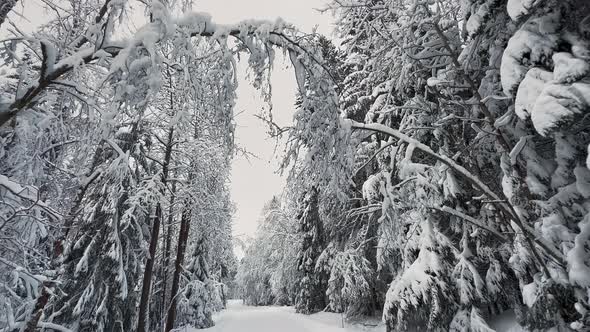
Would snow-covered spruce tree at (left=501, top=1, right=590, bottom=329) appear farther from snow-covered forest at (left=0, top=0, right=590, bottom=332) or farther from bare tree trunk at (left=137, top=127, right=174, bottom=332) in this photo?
bare tree trunk at (left=137, top=127, right=174, bottom=332)

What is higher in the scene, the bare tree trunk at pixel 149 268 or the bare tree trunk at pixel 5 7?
the bare tree trunk at pixel 5 7

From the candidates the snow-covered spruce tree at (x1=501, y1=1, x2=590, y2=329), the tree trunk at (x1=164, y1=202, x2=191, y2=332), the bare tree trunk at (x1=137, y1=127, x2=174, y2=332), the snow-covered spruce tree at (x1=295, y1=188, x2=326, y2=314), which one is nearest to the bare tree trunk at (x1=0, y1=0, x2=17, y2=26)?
the snow-covered spruce tree at (x1=501, y1=1, x2=590, y2=329)

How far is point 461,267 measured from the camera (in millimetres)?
6523

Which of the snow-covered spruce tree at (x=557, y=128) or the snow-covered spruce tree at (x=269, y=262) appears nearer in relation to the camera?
the snow-covered spruce tree at (x=557, y=128)

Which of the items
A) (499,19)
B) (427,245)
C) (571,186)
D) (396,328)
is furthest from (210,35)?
(396,328)

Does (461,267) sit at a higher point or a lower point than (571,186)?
lower

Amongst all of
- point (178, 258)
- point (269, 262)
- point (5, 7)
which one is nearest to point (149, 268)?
point (178, 258)

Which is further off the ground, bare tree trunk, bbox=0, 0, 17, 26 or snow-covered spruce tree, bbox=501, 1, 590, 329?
bare tree trunk, bbox=0, 0, 17, 26

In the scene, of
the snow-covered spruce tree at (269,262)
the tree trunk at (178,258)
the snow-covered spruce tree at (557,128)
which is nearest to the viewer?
the snow-covered spruce tree at (557,128)

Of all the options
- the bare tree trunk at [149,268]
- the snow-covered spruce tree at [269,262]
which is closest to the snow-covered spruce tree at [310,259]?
the snow-covered spruce tree at [269,262]

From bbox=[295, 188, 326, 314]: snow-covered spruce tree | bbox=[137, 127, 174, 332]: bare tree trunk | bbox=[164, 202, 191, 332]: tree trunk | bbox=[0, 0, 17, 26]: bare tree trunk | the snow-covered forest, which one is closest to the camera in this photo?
the snow-covered forest

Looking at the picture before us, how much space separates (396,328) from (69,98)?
7.47 m

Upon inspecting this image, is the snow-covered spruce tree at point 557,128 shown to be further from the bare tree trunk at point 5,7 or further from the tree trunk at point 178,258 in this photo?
the tree trunk at point 178,258

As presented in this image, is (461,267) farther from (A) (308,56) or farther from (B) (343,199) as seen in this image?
(A) (308,56)
